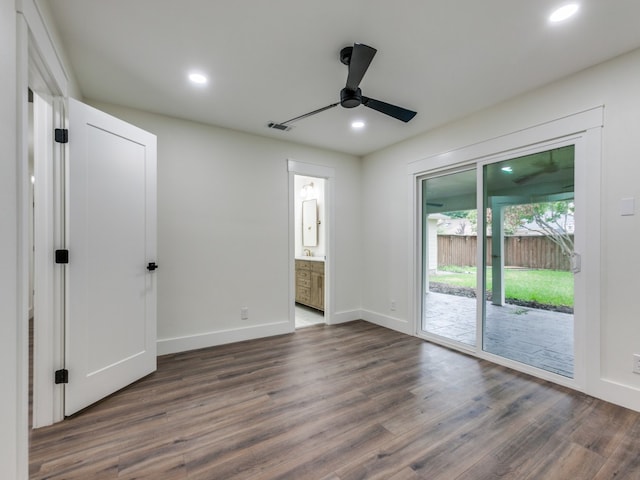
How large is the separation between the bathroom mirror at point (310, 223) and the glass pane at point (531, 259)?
9.66ft

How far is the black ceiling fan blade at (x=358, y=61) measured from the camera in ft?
5.90

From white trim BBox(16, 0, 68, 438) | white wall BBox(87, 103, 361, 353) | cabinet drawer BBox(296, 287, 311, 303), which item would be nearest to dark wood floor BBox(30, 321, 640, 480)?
white trim BBox(16, 0, 68, 438)

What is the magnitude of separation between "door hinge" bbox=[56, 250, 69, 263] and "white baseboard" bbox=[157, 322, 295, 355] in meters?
1.49

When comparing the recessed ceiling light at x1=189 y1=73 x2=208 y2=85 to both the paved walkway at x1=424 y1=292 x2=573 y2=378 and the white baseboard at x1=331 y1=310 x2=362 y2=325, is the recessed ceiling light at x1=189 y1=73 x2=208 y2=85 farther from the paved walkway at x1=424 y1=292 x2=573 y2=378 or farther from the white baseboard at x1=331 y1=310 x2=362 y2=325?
the paved walkway at x1=424 y1=292 x2=573 y2=378

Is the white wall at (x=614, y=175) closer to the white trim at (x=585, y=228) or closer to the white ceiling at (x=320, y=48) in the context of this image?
the white trim at (x=585, y=228)

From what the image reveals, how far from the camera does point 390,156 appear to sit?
4262 mm

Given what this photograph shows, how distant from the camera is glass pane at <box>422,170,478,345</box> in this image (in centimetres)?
349

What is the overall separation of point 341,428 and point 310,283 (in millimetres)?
3229

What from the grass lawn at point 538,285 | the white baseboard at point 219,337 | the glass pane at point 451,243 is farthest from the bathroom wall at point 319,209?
the grass lawn at point 538,285

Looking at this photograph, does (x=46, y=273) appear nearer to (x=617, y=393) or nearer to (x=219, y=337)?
(x=219, y=337)

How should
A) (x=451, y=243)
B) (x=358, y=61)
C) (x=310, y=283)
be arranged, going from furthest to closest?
1. (x=310, y=283)
2. (x=451, y=243)
3. (x=358, y=61)

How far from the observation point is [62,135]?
2.05 meters

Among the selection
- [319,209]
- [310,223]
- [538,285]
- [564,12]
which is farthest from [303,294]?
[564,12]

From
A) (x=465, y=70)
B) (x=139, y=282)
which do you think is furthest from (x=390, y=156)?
(x=139, y=282)
